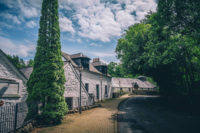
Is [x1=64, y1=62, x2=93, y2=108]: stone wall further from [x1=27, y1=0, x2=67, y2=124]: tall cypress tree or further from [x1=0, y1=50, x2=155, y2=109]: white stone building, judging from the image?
[x1=27, y1=0, x2=67, y2=124]: tall cypress tree

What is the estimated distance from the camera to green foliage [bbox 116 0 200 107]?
8.89 m

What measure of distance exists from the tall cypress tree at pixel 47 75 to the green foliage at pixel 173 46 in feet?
29.2

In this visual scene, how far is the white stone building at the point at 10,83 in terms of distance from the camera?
7641 millimetres

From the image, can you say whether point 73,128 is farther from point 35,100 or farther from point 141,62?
point 141,62

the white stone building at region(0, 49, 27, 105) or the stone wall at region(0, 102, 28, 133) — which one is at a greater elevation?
the white stone building at region(0, 49, 27, 105)

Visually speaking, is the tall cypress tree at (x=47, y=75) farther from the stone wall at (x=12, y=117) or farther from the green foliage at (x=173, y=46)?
the green foliage at (x=173, y=46)

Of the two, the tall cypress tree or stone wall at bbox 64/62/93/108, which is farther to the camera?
stone wall at bbox 64/62/93/108

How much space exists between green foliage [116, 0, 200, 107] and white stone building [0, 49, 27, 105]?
1238cm

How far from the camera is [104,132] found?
258 inches

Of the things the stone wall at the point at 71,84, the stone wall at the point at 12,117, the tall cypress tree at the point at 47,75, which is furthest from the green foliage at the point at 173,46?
the stone wall at the point at 12,117

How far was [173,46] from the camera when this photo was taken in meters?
10.7

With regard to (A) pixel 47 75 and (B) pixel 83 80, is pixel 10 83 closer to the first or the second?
(A) pixel 47 75

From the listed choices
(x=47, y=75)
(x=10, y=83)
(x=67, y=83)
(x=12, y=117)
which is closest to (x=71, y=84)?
(x=67, y=83)

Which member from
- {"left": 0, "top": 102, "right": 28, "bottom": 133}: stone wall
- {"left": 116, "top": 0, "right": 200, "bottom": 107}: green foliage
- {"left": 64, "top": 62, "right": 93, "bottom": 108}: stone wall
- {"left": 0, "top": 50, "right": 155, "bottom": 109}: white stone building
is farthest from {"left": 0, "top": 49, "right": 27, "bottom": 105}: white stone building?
{"left": 116, "top": 0, "right": 200, "bottom": 107}: green foliage
